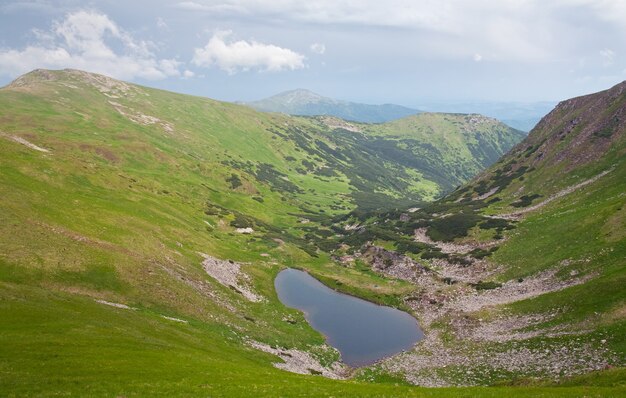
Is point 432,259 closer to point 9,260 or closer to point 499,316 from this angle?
point 499,316

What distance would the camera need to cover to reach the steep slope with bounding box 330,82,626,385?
64.2 m

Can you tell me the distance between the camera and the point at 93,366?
36219 mm

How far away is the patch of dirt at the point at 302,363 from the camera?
69419 millimetres

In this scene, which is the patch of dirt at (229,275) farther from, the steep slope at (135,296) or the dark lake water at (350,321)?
the dark lake water at (350,321)

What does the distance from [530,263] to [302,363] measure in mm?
65080

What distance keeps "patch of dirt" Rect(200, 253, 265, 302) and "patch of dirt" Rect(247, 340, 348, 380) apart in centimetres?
2471

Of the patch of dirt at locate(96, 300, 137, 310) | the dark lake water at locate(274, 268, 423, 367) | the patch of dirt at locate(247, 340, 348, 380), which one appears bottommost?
the dark lake water at locate(274, 268, 423, 367)

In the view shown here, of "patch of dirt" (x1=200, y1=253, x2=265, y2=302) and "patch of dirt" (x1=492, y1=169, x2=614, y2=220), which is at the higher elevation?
"patch of dirt" (x1=492, y1=169, x2=614, y2=220)

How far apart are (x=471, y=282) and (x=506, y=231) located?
30.7 meters

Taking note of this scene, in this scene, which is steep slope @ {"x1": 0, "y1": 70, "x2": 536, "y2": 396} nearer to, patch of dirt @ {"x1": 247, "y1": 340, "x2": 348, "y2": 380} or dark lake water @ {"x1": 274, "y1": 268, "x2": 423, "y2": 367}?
patch of dirt @ {"x1": 247, "y1": 340, "x2": 348, "y2": 380}

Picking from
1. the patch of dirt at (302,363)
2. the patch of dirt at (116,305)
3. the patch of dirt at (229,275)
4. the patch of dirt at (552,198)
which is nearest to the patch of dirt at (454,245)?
the patch of dirt at (552,198)

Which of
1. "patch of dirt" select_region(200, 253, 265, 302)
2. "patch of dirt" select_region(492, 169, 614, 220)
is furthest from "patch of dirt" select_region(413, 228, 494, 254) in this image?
"patch of dirt" select_region(200, 253, 265, 302)

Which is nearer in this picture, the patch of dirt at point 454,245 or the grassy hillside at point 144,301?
the grassy hillside at point 144,301

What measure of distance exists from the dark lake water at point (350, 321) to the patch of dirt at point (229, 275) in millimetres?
11268
